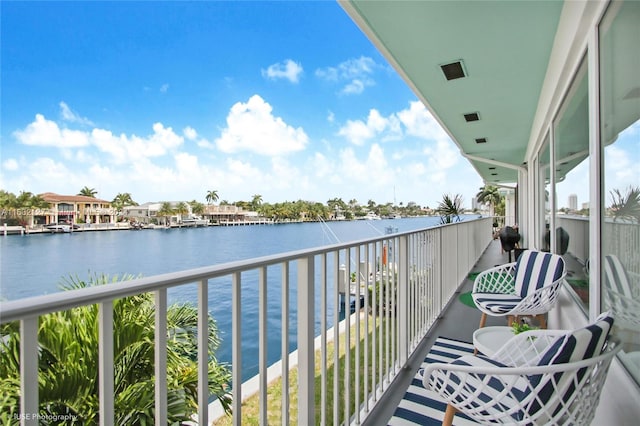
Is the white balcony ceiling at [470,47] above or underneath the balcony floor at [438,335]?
above

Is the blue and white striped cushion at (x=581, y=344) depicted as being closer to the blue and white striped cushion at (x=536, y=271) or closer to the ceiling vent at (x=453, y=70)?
the blue and white striped cushion at (x=536, y=271)

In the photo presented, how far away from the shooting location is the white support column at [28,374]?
552 mm

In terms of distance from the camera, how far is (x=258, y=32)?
3775 cm

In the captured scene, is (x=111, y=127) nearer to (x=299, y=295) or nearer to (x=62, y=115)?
(x=62, y=115)

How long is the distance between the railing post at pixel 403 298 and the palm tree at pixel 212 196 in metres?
46.4

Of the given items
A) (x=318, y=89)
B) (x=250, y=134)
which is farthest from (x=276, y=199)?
(x=318, y=89)

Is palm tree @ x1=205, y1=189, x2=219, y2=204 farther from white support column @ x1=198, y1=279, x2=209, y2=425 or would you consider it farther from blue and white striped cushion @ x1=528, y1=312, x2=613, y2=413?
blue and white striped cushion @ x1=528, y1=312, x2=613, y2=413

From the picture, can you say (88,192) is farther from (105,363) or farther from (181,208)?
(105,363)

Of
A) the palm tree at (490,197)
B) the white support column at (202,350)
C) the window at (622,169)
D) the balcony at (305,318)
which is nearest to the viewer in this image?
the balcony at (305,318)

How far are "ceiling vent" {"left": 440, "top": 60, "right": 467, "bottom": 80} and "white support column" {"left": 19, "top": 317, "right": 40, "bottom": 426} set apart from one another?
11.2 feet

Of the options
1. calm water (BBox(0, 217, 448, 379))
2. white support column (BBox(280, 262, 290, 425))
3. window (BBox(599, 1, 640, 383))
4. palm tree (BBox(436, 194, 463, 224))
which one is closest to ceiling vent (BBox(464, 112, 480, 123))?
window (BBox(599, 1, 640, 383))

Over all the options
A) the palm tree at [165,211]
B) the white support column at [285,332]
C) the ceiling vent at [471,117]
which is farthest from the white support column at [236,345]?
the palm tree at [165,211]

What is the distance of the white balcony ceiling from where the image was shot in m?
2.24

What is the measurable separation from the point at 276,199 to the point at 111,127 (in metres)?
25.2
